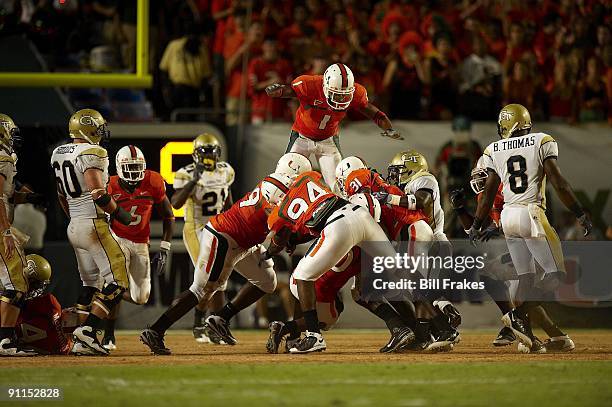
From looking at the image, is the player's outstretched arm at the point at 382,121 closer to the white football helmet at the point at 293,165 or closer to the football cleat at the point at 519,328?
the white football helmet at the point at 293,165

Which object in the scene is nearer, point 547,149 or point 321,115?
point 547,149

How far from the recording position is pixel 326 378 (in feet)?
27.7

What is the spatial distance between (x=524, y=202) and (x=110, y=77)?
17.3 feet

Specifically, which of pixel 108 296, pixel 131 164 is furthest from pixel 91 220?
pixel 131 164

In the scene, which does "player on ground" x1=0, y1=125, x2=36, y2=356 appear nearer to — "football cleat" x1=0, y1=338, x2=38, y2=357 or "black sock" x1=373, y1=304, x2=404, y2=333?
"football cleat" x1=0, y1=338, x2=38, y2=357

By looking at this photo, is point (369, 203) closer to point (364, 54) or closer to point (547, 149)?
point (547, 149)

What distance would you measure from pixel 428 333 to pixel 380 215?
3.77 ft

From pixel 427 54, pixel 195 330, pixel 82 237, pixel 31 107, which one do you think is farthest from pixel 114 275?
pixel 427 54

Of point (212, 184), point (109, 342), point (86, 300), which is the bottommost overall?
point (109, 342)

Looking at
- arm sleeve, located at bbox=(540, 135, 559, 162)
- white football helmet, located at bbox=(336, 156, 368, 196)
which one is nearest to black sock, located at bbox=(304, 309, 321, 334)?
white football helmet, located at bbox=(336, 156, 368, 196)

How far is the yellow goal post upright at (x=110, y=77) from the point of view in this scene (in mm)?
13312

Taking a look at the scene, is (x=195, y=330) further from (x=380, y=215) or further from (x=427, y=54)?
(x=427, y=54)

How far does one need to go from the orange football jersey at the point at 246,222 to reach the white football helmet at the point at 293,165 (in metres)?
0.30

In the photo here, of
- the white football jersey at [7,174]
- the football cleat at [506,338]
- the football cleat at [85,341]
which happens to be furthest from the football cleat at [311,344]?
the white football jersey at [7,174]
